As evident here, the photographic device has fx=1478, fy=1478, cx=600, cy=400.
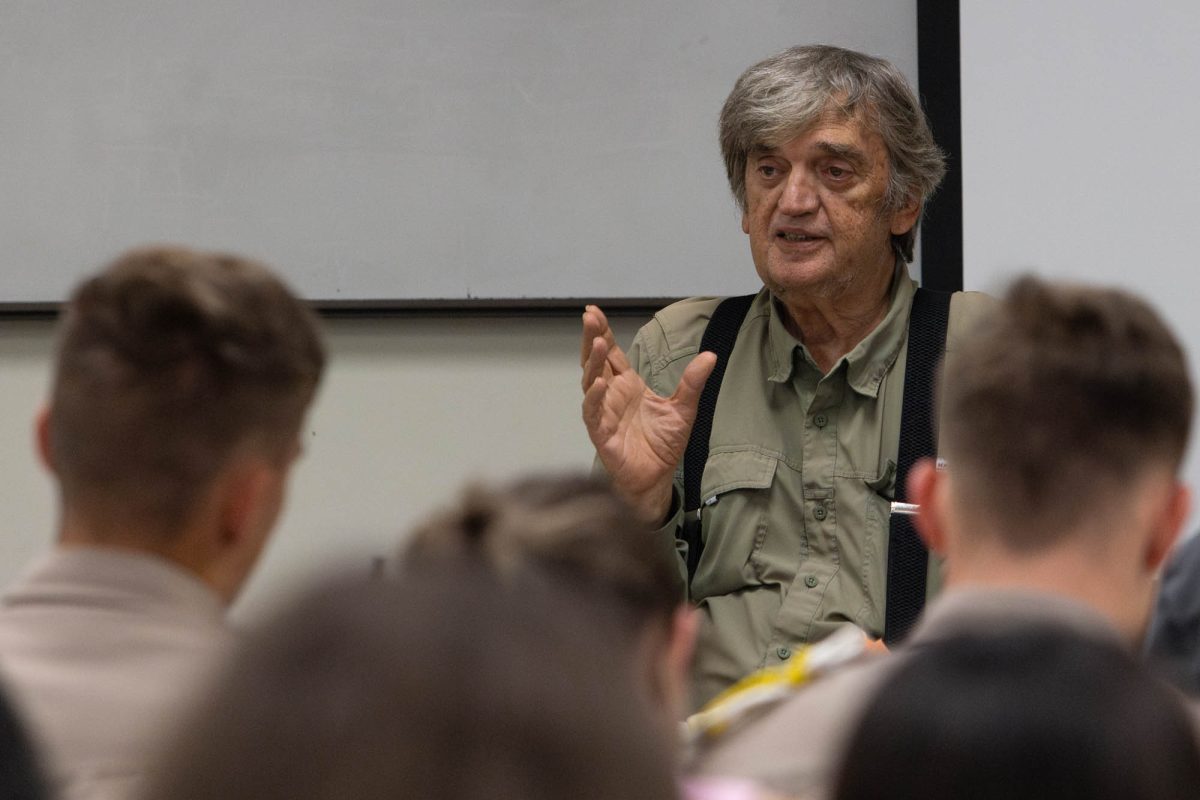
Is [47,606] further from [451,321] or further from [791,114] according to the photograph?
[451,321]

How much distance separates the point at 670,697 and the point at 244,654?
0.27 m

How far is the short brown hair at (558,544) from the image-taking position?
0.53 m

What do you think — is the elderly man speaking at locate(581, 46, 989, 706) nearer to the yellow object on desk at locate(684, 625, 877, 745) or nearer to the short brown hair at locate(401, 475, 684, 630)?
the yellow object on desk at locate(684, 625, 877, 745)

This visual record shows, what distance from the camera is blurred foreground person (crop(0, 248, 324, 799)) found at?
976 millimetres

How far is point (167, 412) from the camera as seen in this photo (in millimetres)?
1049

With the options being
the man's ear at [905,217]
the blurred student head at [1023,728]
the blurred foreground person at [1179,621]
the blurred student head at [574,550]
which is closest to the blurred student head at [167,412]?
the blurred student head at [574,550]

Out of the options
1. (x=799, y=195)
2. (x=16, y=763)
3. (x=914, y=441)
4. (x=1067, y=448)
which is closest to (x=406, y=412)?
(x=799, y=195)

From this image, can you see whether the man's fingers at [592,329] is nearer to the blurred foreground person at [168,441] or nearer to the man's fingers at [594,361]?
the man's fingers at [594,361]

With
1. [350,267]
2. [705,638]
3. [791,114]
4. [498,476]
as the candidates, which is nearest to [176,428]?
[498,476]

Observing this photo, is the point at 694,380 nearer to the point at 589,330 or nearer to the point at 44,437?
the point at 589,330

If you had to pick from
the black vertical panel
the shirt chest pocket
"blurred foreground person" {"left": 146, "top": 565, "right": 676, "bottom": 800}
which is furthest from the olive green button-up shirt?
"blurred foreground person" {"left": 146, "top": 565, "right": 676, "bottom": 800}

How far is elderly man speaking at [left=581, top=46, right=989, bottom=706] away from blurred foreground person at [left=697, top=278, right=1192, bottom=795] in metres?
0.89

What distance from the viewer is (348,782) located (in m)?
0.42

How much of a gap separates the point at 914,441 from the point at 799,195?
1.27 feet
